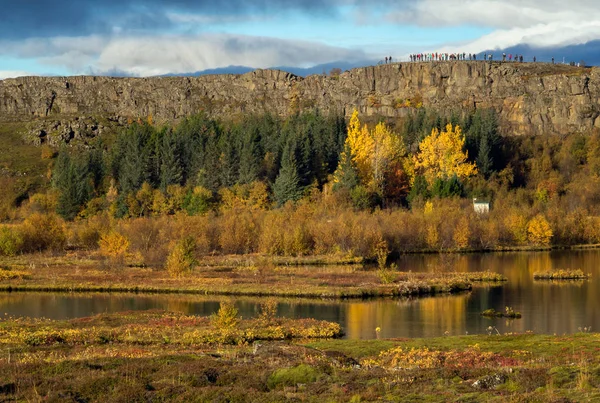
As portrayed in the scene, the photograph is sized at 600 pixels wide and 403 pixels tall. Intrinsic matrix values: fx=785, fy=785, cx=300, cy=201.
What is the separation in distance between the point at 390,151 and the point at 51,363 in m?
110

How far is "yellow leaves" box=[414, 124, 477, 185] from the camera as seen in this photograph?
449 ft

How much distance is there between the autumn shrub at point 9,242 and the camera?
94.0m

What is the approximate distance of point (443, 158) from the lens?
137125 mm

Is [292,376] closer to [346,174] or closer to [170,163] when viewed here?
[346,174]

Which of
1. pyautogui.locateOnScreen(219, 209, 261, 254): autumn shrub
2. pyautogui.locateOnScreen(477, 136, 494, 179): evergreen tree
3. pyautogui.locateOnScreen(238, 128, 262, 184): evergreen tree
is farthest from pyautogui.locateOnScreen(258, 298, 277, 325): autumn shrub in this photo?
pyautogui.locateOnScreen(477, 136, 494, 179): evergreen tree

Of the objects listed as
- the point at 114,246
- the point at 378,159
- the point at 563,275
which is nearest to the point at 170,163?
the point at 378,159

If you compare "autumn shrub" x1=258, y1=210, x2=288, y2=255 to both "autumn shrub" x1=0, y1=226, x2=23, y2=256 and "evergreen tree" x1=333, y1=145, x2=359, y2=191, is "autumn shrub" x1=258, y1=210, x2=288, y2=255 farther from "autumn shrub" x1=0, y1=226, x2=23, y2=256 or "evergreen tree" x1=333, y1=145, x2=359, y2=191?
"autumn shrub" x1=0, y1=226, x2=23, y2=256

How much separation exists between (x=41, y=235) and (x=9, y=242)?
6360mm

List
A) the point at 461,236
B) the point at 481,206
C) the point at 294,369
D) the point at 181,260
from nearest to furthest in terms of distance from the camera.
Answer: the point at 294,369
the point at 181,260
the point at 461,236
the point at 481,206

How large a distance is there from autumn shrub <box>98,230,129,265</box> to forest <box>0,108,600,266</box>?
0.32 m

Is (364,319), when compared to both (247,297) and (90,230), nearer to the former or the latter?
(247,297)

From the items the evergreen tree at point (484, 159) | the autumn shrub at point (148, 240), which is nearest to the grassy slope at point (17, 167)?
the autumn shrub at point (148, 240)

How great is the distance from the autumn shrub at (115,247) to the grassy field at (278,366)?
41.2m

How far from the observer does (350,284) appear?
67688 millimetres
